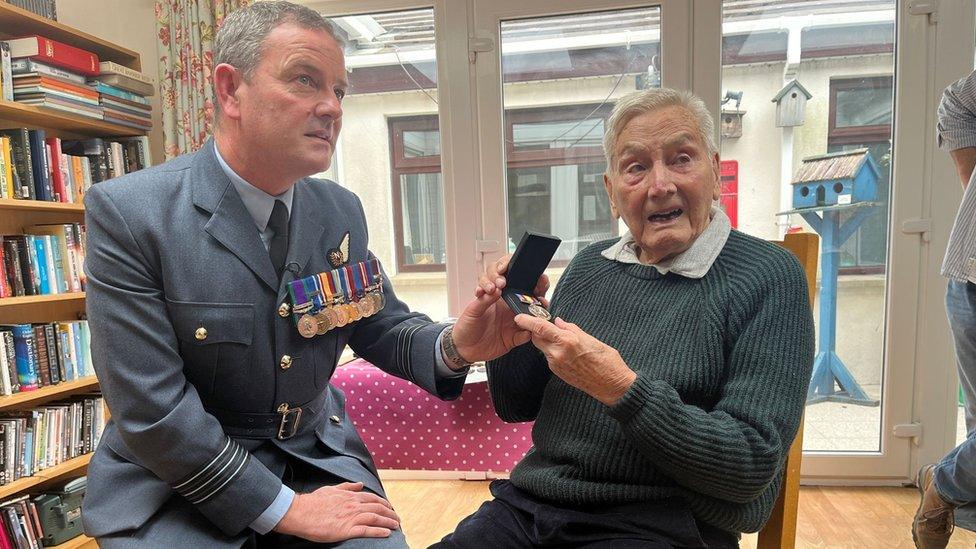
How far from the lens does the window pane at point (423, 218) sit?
2850 mm

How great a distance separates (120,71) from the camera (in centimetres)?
241

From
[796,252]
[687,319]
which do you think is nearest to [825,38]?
[796,252]

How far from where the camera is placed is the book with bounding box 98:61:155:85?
93.4 inches

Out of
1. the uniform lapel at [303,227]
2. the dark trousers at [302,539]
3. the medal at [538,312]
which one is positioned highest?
the uniform lapel at [303,227]

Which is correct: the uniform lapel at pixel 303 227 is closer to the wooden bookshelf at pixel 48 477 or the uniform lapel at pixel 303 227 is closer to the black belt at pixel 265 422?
the black belt at pixel 265 422

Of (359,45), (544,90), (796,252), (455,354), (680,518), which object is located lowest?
(680,518)

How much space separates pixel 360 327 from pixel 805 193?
7.34ft

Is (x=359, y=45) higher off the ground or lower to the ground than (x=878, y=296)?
higher

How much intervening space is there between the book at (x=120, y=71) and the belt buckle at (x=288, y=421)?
2135mm

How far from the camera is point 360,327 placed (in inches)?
50.4

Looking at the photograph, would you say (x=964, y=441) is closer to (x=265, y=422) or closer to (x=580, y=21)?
(x=265, y=422)

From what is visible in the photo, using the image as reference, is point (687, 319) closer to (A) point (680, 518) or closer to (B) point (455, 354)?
(A) point (680, 518)

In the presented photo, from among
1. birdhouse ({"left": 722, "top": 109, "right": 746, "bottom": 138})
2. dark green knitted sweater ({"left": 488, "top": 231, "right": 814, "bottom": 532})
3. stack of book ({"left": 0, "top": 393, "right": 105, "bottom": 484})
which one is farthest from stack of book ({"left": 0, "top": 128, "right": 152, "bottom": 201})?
birdhouse ({"left": 722, "top": 109, "right": 746, "bottom": 138})

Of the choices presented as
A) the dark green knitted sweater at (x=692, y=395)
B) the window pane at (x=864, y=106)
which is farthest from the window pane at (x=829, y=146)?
the dark green knitted sweater at (x=692, y=395)
